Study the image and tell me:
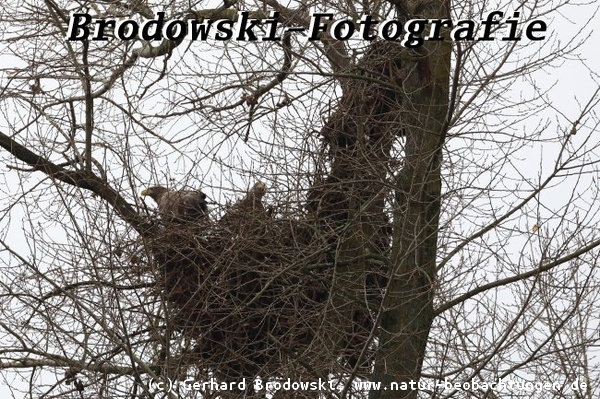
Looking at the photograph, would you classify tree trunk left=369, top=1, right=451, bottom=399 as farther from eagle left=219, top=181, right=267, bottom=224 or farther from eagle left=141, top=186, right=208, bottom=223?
eagle left=141, top=186, right=208, bottom=223

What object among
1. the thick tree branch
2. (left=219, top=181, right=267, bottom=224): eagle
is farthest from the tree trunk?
the thick tree branch

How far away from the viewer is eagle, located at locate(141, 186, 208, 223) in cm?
1135

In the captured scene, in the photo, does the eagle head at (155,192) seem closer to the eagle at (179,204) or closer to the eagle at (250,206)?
the eagle at (179,204)

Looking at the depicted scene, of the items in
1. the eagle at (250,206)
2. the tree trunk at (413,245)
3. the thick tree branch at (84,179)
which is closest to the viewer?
the tree trunk at (413,245)

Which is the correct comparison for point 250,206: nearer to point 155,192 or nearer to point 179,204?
point 179,204

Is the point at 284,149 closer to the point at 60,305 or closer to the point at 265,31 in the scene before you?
the point at 265,31

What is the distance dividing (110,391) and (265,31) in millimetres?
3410

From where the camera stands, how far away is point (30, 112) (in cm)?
1122

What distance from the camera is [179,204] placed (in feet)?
37.6

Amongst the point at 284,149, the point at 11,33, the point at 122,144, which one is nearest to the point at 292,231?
the point at 284,149

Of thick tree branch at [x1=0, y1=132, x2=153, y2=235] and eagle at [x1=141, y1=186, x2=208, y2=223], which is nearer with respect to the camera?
thick tree branch at [x1=0, y1=132, x2=153, y2=235]

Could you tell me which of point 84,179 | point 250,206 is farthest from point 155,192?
point 250,206

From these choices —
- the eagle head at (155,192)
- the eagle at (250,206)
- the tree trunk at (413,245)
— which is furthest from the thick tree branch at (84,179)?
the tree trunk at (413,245)

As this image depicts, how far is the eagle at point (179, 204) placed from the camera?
11.4 metres
